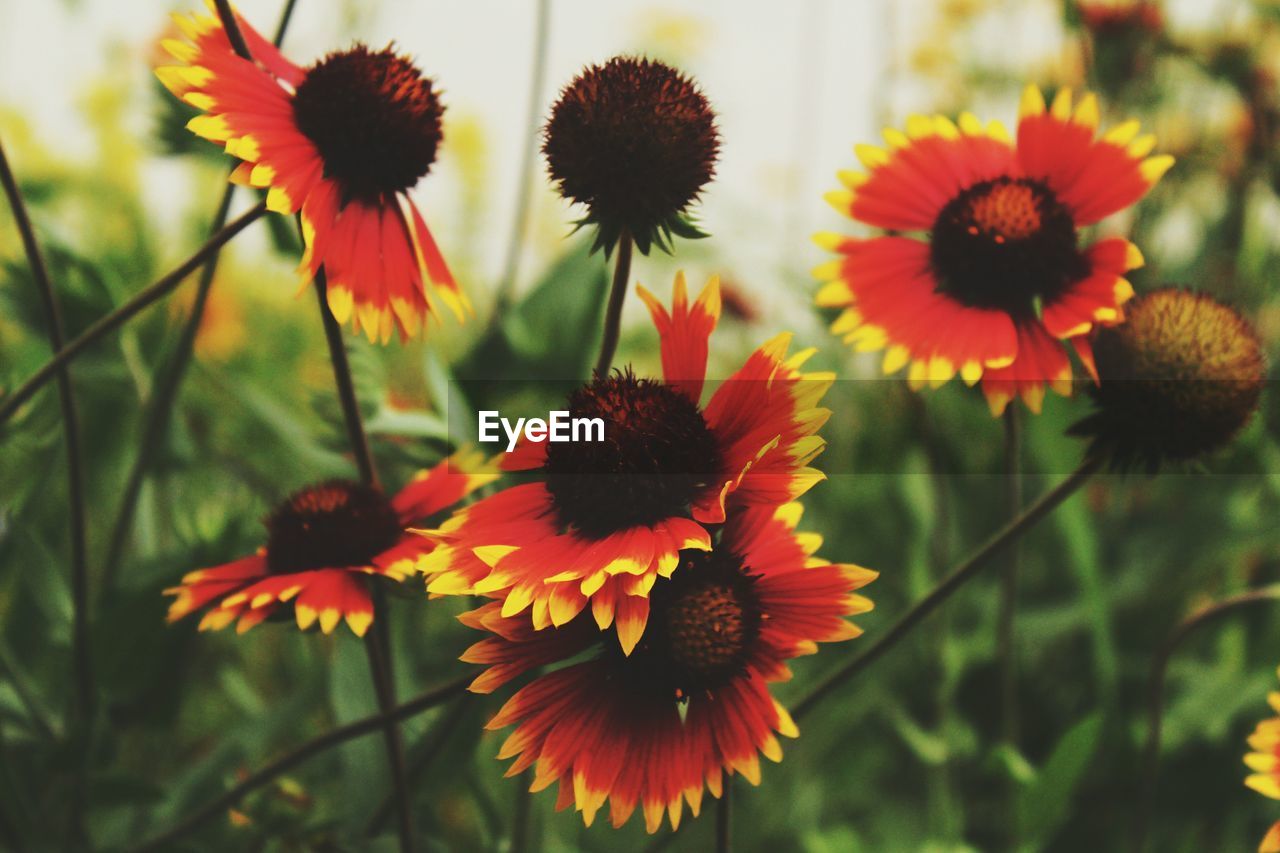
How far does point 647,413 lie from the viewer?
349 mm

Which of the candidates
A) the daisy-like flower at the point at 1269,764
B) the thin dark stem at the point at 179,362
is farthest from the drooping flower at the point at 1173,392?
the thin dark stem at the point at 179,362

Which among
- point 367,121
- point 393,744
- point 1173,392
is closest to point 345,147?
point 367,121

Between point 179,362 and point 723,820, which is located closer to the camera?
point 723,820

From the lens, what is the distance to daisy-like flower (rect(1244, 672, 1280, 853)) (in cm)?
39

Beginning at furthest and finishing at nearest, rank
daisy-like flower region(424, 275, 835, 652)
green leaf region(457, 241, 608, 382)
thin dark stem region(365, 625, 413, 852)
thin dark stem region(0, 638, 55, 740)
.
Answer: green leaf region(457, 241, 608, 382) < thin dark stem region(0, 638, 55, 740) < thin dark stem region(365, 625, 413, 852) < daisy-like flower region(424, 275, 835, 652)

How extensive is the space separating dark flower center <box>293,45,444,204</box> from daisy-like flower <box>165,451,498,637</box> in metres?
0.12

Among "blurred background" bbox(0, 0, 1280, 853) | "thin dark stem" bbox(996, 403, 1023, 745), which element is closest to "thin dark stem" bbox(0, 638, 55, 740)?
"blurred background" bbox(0, 0, 1280, 853)

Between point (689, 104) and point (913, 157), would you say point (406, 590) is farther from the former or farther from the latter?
point (913, 157)

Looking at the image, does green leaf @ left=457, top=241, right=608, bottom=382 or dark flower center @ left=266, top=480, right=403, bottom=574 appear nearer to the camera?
dark flower center @ left=266, top=480, right=403, bottom=574

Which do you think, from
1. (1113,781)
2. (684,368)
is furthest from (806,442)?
(1113,781)

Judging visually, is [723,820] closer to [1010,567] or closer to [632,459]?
[632,459]

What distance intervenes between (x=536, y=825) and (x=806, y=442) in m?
0.38

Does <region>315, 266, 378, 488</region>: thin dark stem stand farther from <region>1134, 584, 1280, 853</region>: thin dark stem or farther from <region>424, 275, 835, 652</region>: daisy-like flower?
<region>1134, 584, 1280, 853</region>: thin dark stem

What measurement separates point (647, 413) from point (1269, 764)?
28cm
